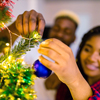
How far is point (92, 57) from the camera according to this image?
549 millimetres

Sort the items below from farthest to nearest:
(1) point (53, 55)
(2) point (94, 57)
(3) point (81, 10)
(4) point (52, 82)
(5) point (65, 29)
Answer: (3) point (81, 10), (5) point (65, 29), (4) point (52, 82), (2) point (94, 57), (1) point (53, 55)

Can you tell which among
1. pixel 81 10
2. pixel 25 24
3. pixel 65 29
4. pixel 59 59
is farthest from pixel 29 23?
pixel 81 10

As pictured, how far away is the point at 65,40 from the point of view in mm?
1164

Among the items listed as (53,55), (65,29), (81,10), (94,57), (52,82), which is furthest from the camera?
(81,10)

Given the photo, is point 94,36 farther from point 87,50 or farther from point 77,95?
point 77,95

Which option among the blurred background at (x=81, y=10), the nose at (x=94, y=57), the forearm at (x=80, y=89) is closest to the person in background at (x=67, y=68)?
the forearm at (x=80, y=89)

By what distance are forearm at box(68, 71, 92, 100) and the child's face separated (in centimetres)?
24

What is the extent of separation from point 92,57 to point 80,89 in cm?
26

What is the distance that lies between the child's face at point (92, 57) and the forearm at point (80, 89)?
242 mm

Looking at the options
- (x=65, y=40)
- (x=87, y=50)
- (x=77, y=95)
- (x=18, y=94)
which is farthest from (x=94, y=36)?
(x=65, y=40)

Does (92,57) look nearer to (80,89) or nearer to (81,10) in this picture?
(80,89)

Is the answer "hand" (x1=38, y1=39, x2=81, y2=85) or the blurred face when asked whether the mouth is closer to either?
"hand" (x1=38, y1=39, x2=81, y2=85)

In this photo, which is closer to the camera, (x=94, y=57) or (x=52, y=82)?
(x=94, y=57)

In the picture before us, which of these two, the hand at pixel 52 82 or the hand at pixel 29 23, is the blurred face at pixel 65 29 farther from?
the hand at pixel 29 23
